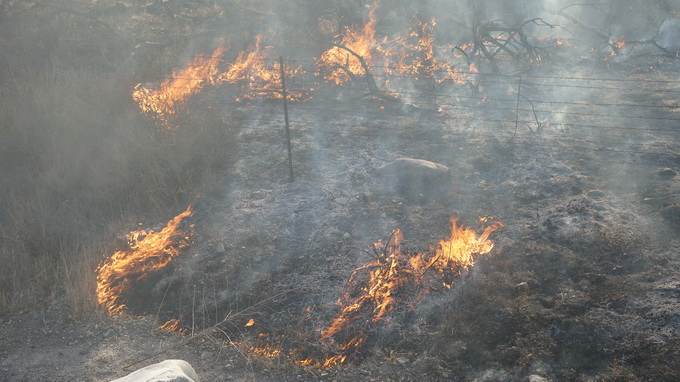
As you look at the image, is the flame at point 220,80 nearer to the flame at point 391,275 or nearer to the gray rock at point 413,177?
the gray rock at point 413,177

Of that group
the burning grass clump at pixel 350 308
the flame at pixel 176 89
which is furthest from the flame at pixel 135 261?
the flame at pixel 176 89

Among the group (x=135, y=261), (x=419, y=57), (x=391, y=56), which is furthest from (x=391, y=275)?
(x=391, y=56)

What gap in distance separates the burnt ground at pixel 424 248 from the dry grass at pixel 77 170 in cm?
59

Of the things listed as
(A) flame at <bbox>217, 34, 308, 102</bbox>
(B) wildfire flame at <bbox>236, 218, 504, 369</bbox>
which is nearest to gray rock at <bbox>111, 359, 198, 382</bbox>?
(B) wildfire flame at <bbox>236, 218, 504, 369</bbox>

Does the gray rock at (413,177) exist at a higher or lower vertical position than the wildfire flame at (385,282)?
higher

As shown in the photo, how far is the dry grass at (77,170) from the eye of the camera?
22.4ft

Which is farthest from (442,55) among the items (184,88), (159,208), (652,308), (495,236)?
(652,308)

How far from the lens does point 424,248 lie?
7.00 meters

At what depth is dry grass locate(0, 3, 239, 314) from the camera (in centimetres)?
684

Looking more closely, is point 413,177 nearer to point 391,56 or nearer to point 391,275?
point 391,275

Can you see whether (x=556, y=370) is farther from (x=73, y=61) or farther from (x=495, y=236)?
(x=73, y=61)

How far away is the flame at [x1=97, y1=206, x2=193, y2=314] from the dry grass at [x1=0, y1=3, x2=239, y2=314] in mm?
228

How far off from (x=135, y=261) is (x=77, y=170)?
308 cm

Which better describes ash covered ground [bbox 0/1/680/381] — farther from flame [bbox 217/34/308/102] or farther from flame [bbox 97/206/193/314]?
flame [bbox 217/34/308/102]
